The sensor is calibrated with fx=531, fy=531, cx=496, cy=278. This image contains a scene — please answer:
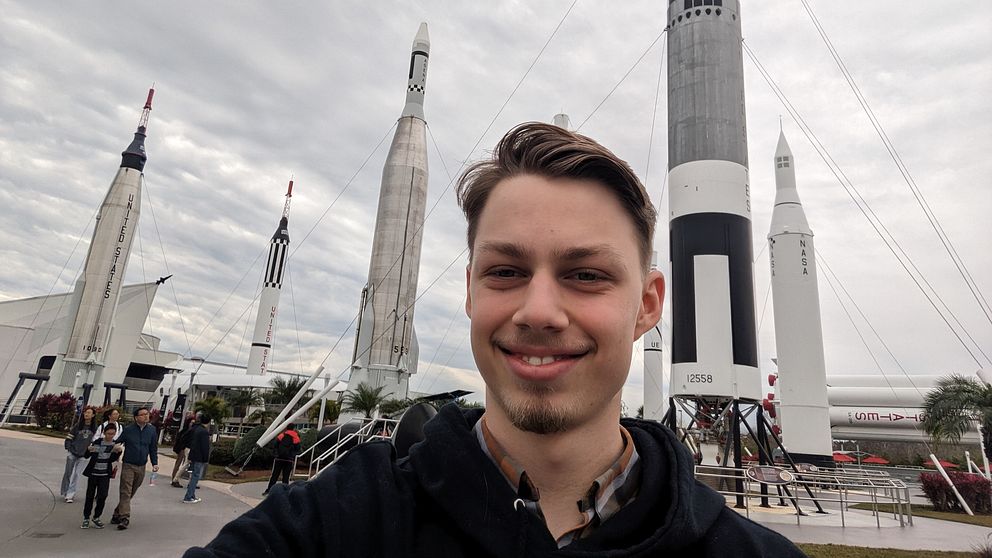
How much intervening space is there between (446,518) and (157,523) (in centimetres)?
881

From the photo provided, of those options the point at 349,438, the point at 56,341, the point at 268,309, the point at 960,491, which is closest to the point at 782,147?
the point at 960,491

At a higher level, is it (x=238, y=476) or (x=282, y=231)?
(x=282, y=231)

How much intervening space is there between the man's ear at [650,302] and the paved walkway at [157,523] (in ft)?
22.8

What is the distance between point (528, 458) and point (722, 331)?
12922mm

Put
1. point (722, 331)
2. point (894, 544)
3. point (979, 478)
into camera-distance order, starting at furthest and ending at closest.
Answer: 1. point (979, 478)
2. point (722, 331)
3. point (894, 544)

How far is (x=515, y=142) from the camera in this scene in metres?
1.42

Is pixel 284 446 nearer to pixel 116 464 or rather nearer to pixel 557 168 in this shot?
pixel 116 464

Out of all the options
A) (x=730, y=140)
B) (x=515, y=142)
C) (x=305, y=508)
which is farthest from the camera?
(x=730, y=140)

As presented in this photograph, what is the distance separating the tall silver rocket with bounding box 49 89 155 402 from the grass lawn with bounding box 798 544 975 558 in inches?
1377

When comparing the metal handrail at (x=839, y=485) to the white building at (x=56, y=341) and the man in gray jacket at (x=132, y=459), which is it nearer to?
the man in gray jacket at (x=132, y=459)

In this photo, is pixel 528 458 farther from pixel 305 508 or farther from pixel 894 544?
pixel 894 544

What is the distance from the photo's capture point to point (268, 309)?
38562 mm

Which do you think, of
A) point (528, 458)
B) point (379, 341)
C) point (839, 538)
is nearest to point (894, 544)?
point (839, 538)

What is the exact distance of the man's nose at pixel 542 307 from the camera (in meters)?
1.15
